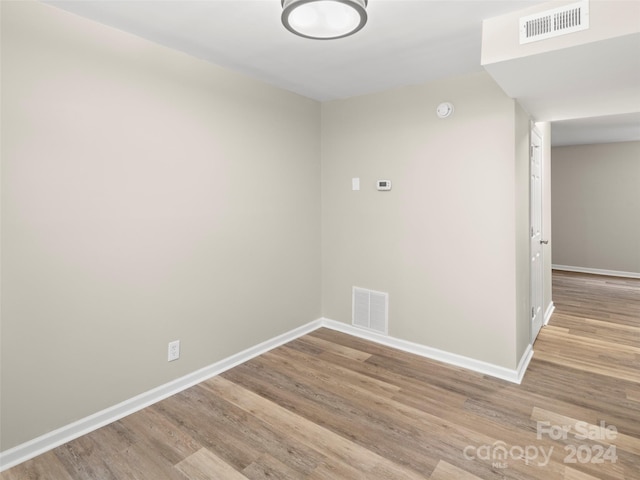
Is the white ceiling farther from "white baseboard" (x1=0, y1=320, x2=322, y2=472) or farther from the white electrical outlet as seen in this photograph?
"white baseboard" (x1=0, y1=320, x2=322, y2=472)

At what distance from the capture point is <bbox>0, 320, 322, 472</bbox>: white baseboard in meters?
1.94

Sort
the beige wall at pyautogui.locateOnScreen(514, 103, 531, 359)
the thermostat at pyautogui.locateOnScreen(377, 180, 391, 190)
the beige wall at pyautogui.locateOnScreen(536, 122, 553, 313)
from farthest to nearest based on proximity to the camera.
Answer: the beige wall at pyautogui.locateOnScreen(536, 122, 553, 313), the thermostat at pyautogui.locateOnScreen(377, 180, 391, 190), the beige wall at pyautogui.locateOnScreen(514, 103, 531, 359)

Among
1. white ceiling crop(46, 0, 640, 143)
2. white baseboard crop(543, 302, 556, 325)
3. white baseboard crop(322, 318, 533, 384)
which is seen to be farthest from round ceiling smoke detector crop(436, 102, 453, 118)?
white baseboard crop(543, 302, 556, 325)

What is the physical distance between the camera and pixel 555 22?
6.16ft

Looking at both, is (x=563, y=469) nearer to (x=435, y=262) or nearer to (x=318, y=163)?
(x=435, y=262)

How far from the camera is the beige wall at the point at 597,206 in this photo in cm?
631

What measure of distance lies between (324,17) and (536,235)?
2992mm

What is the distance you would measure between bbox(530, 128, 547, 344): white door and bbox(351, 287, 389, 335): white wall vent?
4.43 ft

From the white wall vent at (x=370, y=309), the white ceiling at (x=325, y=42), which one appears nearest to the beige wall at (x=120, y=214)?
the white ceiling at (x=325, y=42)

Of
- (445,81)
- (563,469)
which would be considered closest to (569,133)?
(445,81)

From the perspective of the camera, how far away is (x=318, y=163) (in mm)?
3828

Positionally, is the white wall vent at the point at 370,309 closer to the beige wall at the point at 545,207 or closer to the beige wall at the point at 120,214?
the beige wall at the point at 120,214

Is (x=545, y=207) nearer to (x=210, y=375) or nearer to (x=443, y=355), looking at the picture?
(x=443, y=355)

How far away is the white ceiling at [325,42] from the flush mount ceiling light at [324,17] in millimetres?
172
